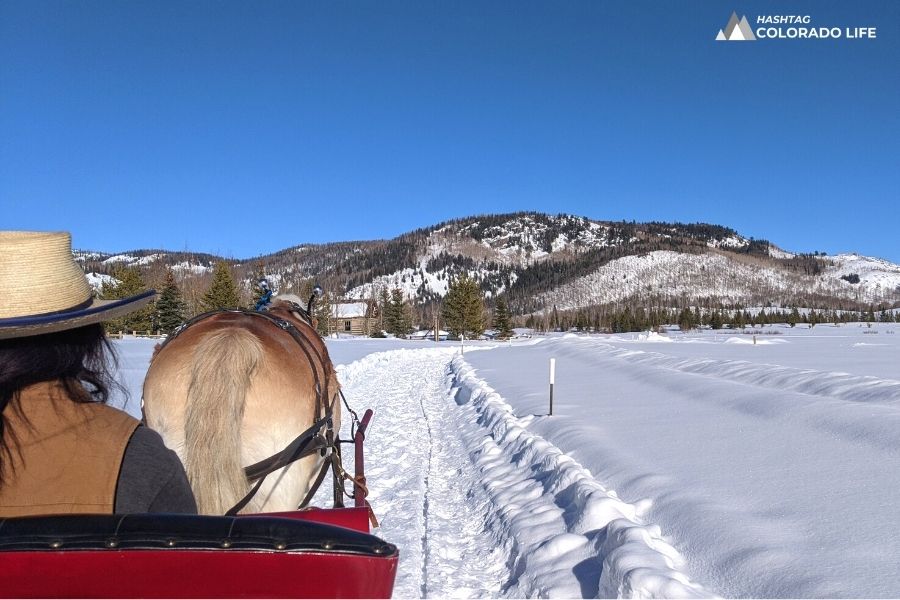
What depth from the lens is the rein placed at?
3090 mm

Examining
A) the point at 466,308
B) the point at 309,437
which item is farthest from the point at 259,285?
the point at 466,308

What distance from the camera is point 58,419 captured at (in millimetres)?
1504

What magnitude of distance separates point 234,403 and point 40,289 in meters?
1.46

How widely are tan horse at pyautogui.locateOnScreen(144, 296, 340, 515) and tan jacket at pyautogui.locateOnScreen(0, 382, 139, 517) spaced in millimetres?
1401

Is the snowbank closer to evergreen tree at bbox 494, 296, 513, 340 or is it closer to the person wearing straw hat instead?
the person wearing straw hat

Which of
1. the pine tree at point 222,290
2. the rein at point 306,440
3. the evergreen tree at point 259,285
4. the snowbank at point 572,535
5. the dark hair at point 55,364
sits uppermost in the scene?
the pine tree at point 222,290

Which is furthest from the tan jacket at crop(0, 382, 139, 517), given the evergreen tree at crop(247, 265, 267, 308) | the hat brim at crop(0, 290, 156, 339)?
the evergreen tree at crop(247, 265, 267, 308)

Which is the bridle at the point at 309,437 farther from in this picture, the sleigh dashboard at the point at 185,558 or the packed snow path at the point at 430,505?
Result: the sleigh dashboard at the point at 185,558

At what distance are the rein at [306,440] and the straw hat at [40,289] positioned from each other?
1.57 meters

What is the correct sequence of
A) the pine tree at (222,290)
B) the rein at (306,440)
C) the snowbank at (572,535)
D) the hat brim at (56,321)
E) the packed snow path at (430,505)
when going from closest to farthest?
the hat brim at (56,321)
the rein at (306,440)
the snowbank at (572,535)
the packed snow path at (430,505)
the pine tree at (222,290)

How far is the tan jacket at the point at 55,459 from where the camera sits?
146 centimetres

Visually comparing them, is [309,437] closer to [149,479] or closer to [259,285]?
[149,479]

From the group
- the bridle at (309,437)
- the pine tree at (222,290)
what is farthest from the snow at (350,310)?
the bridle at (309,437)

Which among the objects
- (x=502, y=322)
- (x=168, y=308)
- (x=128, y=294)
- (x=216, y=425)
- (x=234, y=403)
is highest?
(x=128, y=294)
